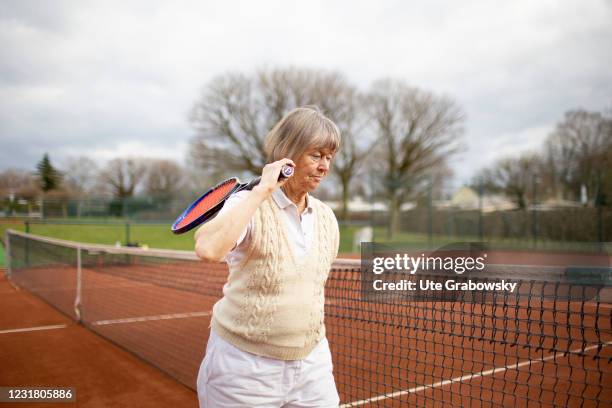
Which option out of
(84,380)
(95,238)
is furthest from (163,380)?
(95,238)

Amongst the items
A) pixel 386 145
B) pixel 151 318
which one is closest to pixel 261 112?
pixel 386 145

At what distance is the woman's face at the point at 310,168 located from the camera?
5.79 ft

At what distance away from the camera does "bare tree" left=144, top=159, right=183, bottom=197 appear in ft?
184

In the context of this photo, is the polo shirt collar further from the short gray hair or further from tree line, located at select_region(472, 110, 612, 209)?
tree line, located at select_region(472, 110, 612, 209)

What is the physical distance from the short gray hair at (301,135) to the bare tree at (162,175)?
55339 millimetres

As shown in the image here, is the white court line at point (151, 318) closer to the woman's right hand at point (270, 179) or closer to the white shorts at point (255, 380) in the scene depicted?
the white shorts at point (255, 380)

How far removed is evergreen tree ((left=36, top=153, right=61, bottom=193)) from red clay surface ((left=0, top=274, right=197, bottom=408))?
43535mm

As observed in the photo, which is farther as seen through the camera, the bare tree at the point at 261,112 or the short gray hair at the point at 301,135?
the bare tree at the point at 261,112

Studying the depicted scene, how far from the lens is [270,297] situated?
5.65 ft

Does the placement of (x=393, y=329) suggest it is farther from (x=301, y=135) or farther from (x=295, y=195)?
(x=301, y=135)

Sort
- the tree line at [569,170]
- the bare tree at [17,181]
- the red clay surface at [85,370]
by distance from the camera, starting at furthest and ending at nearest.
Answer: the bare tree at [17,181]
the tree line at [569,170]
the red clay surface at [85,370]

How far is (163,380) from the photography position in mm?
4984

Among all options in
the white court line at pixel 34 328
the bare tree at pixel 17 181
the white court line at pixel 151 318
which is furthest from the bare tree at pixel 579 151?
the bare tree at pixel 17 181

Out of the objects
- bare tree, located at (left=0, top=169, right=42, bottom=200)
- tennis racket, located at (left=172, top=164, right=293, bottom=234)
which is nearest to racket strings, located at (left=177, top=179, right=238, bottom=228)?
tennis racket, located at (left=172, top=164, right=293, bottom=234)
